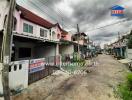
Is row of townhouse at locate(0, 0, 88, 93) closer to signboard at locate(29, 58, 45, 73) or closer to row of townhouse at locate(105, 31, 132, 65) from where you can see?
signboard at locate(29, 58, 45, 73)

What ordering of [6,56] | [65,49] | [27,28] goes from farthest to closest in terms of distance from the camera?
[65,49] < [27,28] < [6,56]

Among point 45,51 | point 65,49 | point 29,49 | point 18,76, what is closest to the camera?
point 18,76

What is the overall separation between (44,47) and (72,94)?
37.9 ft

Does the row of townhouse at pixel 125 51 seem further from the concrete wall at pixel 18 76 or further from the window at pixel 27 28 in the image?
the concrete wall at pixel 18 76

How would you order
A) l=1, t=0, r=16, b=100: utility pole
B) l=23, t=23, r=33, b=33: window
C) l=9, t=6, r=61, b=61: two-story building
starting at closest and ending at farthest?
l=1, t=0, r=16, b=100: utility pole, l=9, t=6, r=61, b=61: two-story building, l=23, t=23, r=33, b=33: window

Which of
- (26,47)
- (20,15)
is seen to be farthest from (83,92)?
(20,15)

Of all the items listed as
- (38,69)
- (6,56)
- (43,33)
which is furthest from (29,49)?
(6,56)

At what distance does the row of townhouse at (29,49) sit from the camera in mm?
8266

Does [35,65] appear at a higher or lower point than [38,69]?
higher

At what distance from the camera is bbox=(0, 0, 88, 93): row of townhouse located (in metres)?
8.27

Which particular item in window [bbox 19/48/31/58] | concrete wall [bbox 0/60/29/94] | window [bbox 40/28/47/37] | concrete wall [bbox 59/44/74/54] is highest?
window [bbox 40/28/47/37]

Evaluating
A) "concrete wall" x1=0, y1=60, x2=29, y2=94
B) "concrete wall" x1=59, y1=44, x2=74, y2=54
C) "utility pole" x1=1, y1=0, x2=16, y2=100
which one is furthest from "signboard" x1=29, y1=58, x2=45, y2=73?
"concrete wall" x1=59, y1=44, x2=74, y2=54

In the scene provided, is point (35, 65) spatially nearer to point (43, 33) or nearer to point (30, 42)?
point (30, 42)

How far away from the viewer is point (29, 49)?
16844mm
